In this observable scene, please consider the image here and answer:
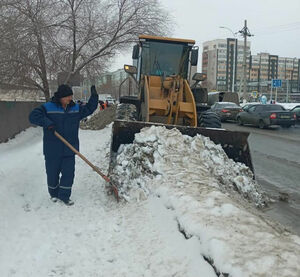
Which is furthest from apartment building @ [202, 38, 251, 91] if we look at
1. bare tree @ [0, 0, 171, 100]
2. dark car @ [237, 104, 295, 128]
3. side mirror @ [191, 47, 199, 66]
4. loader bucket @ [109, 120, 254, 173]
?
loader bucket @ [109, 120, 254, 173]

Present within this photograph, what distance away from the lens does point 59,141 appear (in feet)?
16.2

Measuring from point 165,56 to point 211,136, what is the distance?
333cm

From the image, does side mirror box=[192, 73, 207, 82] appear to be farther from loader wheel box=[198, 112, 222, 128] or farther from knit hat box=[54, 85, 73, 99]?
knit hat box=[54, 85, 73, 99]

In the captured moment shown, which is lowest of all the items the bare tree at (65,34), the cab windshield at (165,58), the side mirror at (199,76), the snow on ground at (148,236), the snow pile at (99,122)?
the snow on ground at (148,236)

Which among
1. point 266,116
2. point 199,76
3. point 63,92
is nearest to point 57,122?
point 63,92

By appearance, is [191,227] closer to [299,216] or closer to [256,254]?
[256,254]

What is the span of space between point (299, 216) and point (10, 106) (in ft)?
35.3

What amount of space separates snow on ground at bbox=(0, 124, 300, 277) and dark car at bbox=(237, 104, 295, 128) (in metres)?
13.4

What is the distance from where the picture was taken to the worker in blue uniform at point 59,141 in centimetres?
492

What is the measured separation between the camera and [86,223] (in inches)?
168

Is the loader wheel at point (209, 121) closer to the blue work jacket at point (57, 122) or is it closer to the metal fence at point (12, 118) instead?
the blue work jacket at point (57, 122)

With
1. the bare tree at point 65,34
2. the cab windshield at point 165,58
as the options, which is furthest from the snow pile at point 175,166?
the bare tree at point 65,34

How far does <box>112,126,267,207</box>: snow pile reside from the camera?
4.77 meters

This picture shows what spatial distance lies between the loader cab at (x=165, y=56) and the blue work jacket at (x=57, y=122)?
3843 millimetres
